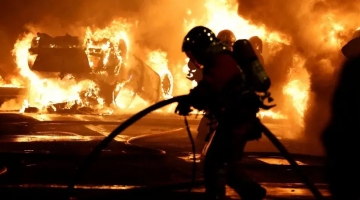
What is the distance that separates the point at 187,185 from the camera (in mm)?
6734

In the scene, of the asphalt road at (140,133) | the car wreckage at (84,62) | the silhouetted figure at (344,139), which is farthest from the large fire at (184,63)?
the silhouetted figure at (344,139)

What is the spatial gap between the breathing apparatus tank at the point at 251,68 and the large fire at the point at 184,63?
31.6ft

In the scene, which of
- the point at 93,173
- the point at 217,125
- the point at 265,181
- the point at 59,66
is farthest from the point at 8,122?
the point at 217,125

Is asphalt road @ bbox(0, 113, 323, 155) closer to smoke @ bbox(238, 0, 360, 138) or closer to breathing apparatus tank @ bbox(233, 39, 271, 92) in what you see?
smoke @ bbox(238, 0, 360, 138)

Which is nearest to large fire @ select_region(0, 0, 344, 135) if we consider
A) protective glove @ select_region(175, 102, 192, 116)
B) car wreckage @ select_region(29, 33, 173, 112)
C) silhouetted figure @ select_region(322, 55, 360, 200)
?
car wreckage @ select_region(29, 33, 173, 112)

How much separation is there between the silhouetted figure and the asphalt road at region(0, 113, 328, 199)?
14.7 ft

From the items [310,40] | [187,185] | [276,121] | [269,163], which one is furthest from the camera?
[276,121]

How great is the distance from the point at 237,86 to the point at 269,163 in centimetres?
420

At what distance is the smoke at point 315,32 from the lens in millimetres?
14227

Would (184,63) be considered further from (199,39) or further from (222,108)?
(222,108)

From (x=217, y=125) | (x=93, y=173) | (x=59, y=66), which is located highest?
(x=59, y=66)

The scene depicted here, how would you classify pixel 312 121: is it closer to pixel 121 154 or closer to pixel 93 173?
pixel 121 154

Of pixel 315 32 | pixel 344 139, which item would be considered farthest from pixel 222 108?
pixel 315 32

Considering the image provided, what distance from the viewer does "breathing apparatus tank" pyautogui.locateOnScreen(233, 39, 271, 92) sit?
214 inches
